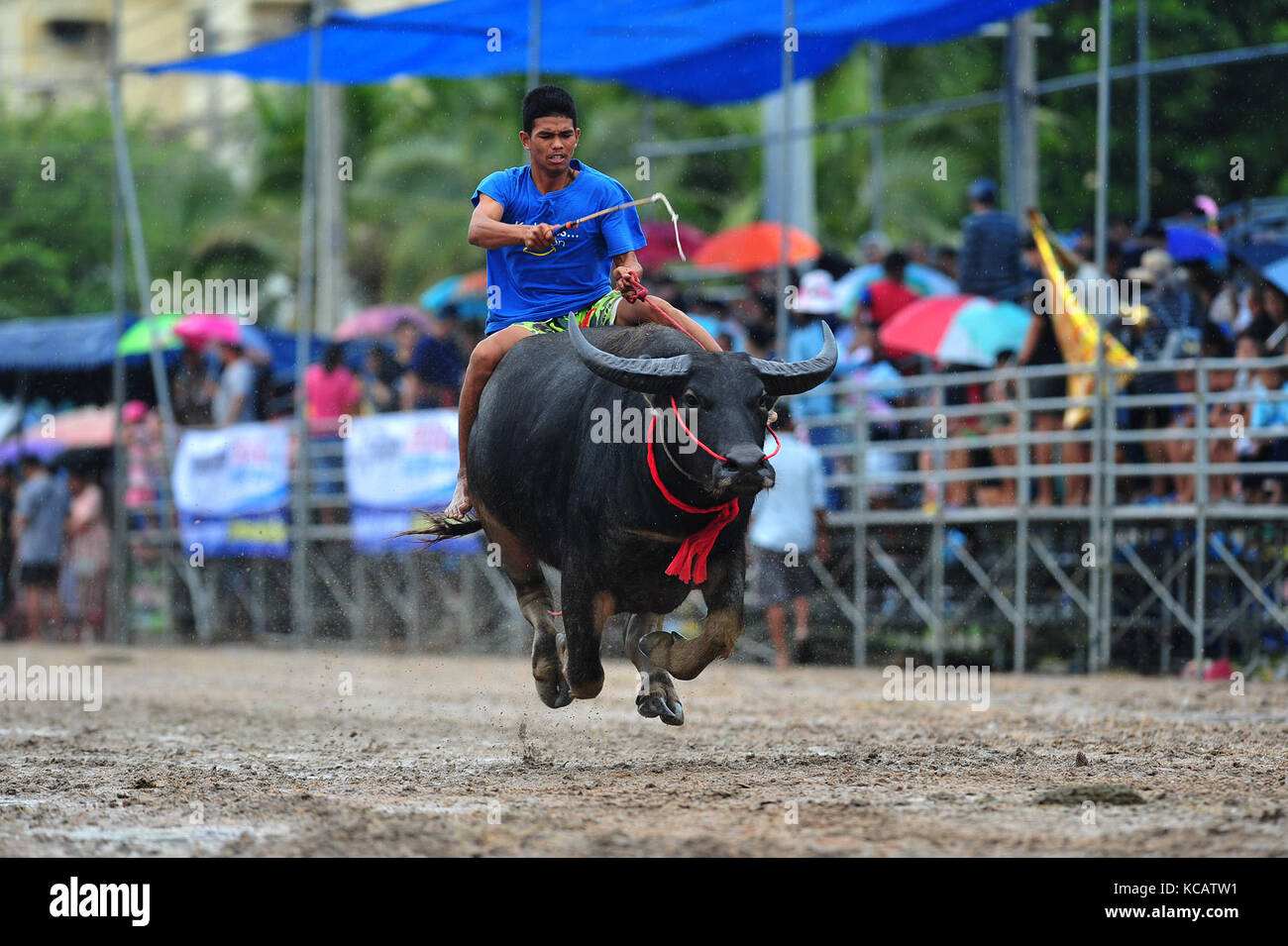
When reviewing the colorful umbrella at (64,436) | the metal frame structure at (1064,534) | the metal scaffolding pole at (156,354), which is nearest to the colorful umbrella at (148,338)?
the colorful umbrella at (64,436)

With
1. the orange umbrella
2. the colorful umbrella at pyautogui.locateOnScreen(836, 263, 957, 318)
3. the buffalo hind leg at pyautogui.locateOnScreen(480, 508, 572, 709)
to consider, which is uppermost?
the orange umbrella

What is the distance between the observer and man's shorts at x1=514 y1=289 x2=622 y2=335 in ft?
27.7

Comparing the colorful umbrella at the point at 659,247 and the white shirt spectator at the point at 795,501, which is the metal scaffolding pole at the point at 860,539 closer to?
the white shirt spectator at the point at 795,501

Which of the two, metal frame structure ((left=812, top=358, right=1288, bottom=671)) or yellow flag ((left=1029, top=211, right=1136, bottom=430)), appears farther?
yellow flag ((left=1029, top=211, right=1136, bottom=430))

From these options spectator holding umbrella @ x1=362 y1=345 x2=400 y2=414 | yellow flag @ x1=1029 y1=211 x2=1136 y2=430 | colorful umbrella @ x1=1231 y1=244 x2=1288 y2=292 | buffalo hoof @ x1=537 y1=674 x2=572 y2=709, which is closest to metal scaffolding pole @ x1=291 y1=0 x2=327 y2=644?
spectator holding umbrella @ x1=362 y1=345 x2=400 y2=414

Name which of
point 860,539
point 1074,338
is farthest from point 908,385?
point 860,539

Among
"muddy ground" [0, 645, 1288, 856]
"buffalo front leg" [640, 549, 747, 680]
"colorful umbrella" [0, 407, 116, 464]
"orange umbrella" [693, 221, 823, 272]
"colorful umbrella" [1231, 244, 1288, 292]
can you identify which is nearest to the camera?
"muddy ground" [0, 645, 1288, 856]

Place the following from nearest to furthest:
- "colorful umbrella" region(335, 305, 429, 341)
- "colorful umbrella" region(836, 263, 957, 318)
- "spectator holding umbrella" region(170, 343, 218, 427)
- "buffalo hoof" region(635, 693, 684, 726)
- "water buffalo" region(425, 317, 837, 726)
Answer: "water buffalo" region(425, 317, 837, 726), "buffalo hoof" region(635, 693, 684, 726), "colorful umbrella" region(836, 263, 957, 318), "spectator holding umbrella" region(170, 343, 218, 427), "colorful umbrella" region(335, 305, 429, 341)

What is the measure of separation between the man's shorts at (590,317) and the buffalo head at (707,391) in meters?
0.96

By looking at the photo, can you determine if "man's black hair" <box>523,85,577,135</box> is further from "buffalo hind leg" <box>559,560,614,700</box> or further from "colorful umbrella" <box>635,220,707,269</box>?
"colorful umbrella" <box>635,220,707,269</box>

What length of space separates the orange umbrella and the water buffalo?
10130 mm

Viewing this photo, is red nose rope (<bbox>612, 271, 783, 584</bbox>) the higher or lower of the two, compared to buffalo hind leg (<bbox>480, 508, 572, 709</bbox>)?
higher
